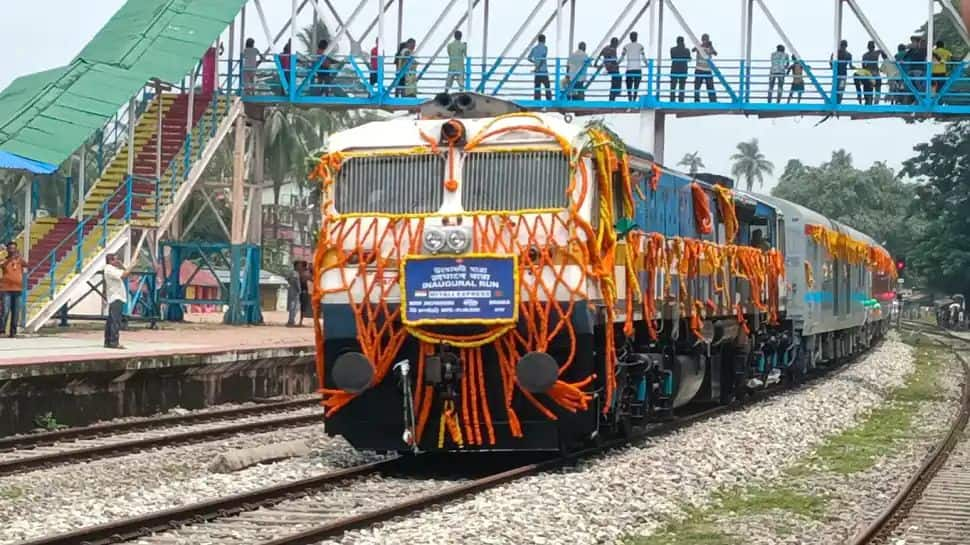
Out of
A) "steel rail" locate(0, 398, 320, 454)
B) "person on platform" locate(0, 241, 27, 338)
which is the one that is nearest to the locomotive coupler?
"steel rail" locate(0, 398, 320, 454)

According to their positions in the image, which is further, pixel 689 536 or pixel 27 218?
pixel 27 218

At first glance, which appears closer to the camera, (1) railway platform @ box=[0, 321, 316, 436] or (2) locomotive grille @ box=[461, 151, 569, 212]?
(2) locomotive grille @ box=[461, 151, 569, 212]

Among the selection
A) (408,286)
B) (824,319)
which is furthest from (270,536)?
(824,319)

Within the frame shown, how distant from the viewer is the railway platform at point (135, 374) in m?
16.6

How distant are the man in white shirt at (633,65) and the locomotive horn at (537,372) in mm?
20272

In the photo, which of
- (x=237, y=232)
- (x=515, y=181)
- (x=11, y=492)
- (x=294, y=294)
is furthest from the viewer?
(x=294, y=294)

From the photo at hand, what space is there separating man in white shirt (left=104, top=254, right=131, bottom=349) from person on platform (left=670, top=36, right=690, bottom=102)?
1408 centimetres

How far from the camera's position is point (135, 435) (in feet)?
53.7

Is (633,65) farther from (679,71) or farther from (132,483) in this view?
(132,483)

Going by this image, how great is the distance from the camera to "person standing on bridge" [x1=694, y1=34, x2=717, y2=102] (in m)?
31.9

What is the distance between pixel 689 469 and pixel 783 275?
448 inches

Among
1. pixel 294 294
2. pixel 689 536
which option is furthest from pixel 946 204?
pixel 689 536

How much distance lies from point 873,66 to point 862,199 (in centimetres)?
7081

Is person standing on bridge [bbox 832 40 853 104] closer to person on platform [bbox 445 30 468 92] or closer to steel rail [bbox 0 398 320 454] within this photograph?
person on platform [bbox 445 30 468 92]
